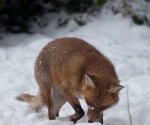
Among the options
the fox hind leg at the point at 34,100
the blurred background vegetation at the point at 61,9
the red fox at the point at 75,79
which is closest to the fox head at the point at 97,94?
the red fox at the point at 75,79

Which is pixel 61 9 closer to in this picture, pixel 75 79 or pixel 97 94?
pixel 75 79

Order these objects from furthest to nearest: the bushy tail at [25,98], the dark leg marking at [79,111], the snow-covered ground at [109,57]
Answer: the bushy tail at [25,98]
the snow-covered ground at [109,57]
the dark leg marking at [79,111]

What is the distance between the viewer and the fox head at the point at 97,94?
406 centimetres

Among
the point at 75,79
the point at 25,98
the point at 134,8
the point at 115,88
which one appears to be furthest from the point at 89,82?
the point at 134,8

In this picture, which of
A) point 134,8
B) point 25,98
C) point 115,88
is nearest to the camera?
point 115,88

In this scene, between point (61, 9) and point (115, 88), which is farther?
point (61, 9)

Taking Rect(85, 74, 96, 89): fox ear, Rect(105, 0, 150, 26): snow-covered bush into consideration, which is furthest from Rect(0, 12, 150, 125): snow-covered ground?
Rect(85, 74, 96, 89): fox ear

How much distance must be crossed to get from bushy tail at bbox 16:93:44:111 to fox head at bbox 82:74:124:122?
120cm

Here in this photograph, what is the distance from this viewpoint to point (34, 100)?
5.33 metres

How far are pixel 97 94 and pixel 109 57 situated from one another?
415cm

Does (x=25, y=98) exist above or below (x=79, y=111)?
below

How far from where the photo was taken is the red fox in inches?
162

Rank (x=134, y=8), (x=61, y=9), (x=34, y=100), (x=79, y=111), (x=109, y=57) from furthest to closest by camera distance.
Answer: (x=61, y=9) < (x=134, y=8) < (x=109, y=57) < (x=34, y=100) < (x=79, y=111)

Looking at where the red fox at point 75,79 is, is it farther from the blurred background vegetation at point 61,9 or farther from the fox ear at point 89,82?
the blurred background vegetation at point 61,9
